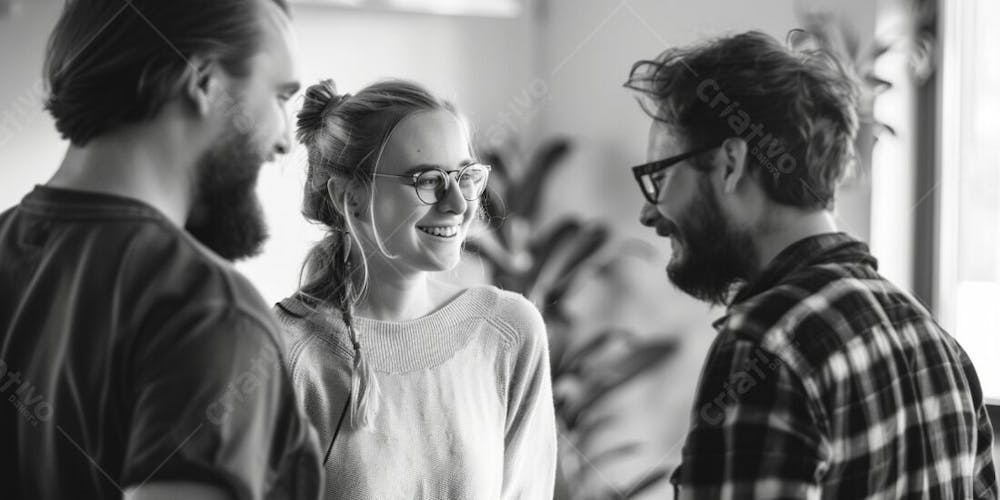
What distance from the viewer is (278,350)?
1076 mm

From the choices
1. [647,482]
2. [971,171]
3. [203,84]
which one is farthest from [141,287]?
[647,482]

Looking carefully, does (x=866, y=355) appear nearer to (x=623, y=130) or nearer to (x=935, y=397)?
(x=935, y=397)

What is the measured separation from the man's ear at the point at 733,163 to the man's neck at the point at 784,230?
6 cm

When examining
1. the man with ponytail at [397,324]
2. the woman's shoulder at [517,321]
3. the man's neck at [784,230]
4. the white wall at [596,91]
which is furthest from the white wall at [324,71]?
the man's neck at [784,230]

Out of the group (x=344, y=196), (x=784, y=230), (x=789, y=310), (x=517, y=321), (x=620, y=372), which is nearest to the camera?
(x=789, y=310)

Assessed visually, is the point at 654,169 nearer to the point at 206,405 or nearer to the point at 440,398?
the point at 440,398

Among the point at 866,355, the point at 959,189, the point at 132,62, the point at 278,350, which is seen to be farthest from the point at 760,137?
the point at 959,189

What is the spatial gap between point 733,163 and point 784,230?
0.11 metres

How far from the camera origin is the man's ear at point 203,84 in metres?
1.04

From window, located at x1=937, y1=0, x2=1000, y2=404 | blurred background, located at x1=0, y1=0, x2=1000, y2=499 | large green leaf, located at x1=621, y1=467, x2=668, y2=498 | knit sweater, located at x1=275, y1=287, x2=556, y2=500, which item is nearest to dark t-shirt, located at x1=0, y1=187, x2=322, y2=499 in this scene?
knit sweater, located at x1=275, y1=287, x2=556, y2=500

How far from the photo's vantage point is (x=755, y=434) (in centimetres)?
105

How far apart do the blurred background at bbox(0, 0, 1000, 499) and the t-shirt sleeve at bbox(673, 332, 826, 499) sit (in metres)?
1.18

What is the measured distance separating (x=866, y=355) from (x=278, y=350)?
66 cm

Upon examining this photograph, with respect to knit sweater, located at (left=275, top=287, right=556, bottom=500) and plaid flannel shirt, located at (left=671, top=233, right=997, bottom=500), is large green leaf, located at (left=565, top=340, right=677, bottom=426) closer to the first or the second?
knit sweater, located at (left=275, top=287, right=556, bottom=500)
